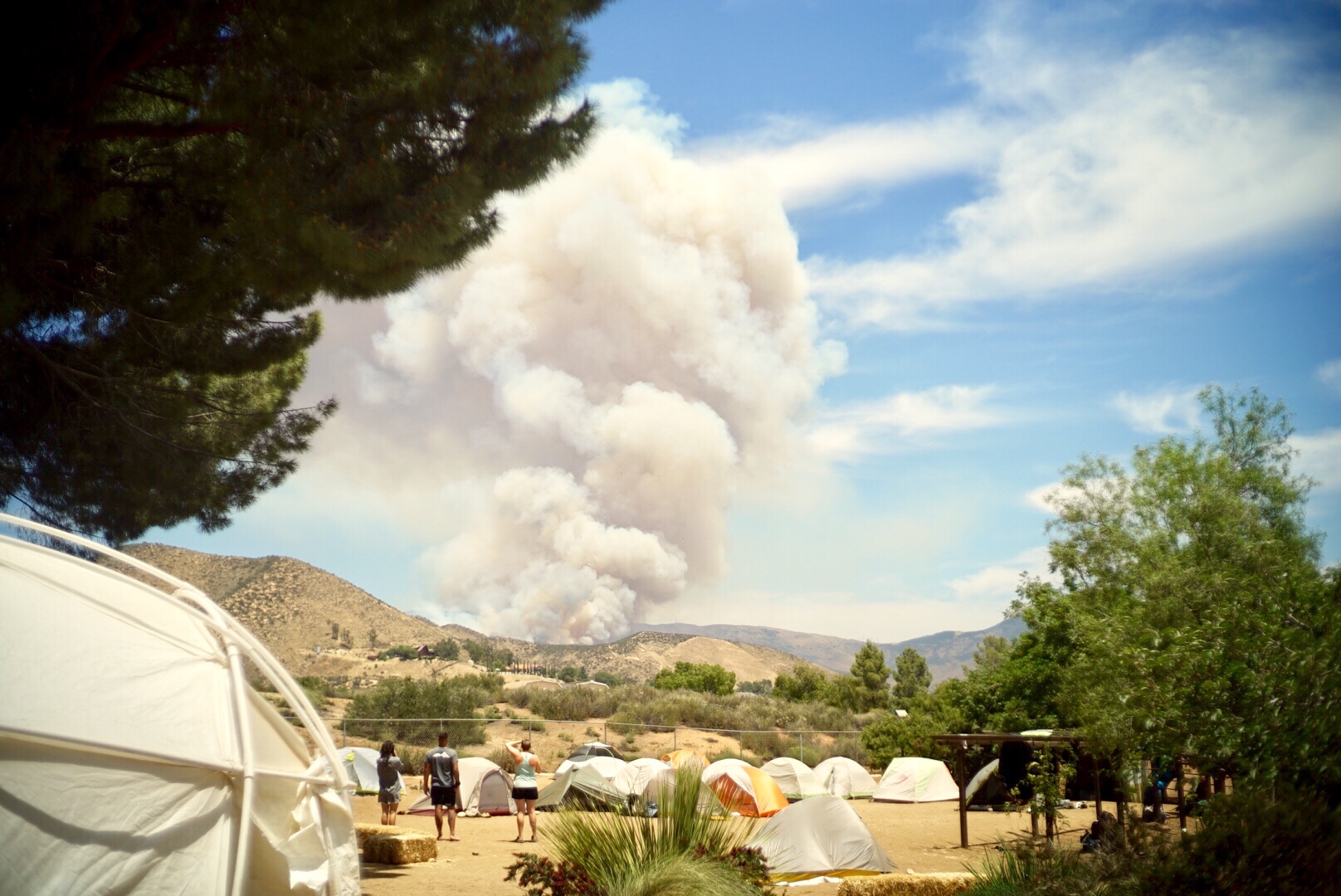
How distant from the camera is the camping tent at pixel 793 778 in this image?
2770 centimetres

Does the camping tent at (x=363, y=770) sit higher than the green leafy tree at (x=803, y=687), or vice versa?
the green leafy tree at (x=803, y=687)

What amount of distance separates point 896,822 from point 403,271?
18891mm

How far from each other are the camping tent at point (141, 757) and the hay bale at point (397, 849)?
9.27 metres

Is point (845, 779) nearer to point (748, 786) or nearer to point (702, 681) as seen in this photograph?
point (748, 786)

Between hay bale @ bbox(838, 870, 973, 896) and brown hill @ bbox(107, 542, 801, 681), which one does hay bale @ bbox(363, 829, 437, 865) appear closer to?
hay bale @ bbox(838, 870, 973, 896)

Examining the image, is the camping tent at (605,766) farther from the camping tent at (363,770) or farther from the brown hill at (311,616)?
the brown hill at (311,616)

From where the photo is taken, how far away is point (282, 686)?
5895 millimetres

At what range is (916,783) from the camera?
97.2 feet

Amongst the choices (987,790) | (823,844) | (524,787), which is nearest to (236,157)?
(524,787)

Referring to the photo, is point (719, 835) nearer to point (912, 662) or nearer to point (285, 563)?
point (912, 662)

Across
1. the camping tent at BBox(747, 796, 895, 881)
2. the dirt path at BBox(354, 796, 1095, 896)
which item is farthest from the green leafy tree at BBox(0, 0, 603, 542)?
the camping tent at BBox(747, 796, 895, 881)

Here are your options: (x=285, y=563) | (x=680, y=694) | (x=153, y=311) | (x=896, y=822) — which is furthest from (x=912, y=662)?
(x=153, y=311)

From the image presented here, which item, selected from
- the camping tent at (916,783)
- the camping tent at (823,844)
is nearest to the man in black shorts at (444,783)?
the camping tent at (823,844)

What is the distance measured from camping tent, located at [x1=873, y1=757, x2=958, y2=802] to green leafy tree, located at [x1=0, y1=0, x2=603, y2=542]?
2355 cm
